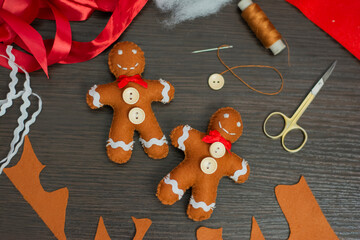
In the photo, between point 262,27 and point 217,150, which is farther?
point 262,27

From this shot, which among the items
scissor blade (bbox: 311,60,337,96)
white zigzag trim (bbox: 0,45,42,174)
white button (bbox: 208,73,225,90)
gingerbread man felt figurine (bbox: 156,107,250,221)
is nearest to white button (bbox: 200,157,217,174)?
gingerbread man felt figurine (bbox: 156,107,250,221)

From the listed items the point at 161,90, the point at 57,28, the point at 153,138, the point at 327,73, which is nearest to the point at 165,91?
the point at 161,90

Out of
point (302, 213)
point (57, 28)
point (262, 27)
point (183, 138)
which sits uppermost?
point (262, 27)

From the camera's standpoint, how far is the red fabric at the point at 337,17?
0.95 meters

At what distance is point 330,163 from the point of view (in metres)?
0.90

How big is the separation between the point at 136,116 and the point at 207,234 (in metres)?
0.36

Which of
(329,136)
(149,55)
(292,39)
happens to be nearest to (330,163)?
(329,136)

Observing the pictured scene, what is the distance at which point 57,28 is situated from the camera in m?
0.89

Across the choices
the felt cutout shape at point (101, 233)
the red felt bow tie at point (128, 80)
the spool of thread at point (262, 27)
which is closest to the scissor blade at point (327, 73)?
the spool of thread at point (262, 27)

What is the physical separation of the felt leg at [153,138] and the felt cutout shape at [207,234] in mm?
217

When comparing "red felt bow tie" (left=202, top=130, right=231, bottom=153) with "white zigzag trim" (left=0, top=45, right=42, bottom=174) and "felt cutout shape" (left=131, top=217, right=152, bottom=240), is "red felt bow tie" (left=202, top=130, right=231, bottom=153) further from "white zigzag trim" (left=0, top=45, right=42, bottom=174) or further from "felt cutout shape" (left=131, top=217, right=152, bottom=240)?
"white zigzag trim" (left=0, top=45, right=42, bottom=174)

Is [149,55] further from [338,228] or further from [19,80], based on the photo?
[338,228]

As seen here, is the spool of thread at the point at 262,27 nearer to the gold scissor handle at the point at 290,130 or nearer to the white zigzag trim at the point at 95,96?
the gold scissor handle at the point at 290,130

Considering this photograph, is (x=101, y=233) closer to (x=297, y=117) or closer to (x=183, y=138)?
(x=183, y=138)
